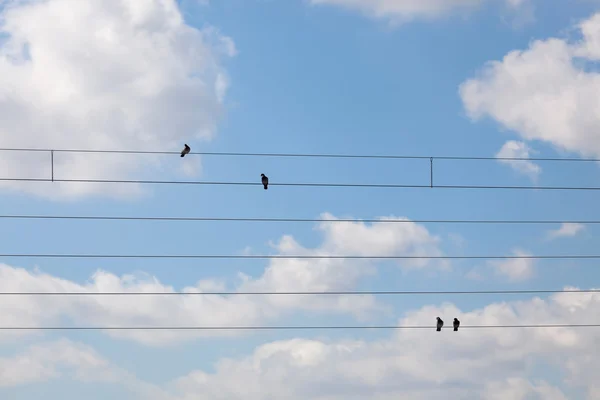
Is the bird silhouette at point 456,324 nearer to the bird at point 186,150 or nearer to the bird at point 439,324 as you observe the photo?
the bird at point 439,324

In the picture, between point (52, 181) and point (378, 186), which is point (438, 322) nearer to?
point (378, 186)

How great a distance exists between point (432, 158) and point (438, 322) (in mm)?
14353

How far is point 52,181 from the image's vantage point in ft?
146

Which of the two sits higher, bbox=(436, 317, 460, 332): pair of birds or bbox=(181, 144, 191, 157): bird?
bbox=(181, 144, 191, 157): bird

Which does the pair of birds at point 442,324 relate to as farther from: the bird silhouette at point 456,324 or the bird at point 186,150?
the bird at point 186,150

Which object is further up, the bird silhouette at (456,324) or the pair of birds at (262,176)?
the pair of birds at (262,176)

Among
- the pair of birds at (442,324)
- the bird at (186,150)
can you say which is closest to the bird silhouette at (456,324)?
the pair of birds at (442,324)

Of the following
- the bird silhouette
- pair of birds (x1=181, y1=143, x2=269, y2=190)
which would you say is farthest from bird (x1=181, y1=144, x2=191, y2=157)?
the bird silhouette

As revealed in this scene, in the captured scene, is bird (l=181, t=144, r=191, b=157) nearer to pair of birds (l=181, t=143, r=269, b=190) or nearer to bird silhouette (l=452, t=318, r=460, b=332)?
pair of birds (l=181, t=143, r=269, b=190)

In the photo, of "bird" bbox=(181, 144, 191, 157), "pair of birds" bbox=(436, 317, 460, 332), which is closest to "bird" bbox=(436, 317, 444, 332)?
"pair of birds" bbox=(436, 317, 460, 332)

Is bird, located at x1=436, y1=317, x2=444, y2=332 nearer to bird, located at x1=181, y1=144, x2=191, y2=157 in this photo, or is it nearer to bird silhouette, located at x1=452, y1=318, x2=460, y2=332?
bird silhouette, located at x1=452, y1=318, x2=460, y2=332

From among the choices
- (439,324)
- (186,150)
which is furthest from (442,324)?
(186,150)

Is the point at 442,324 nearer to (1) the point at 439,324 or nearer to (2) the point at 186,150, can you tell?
(1) the point at 439,324

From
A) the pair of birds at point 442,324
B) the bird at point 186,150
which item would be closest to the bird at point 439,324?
the pair of birds at point 442,324
